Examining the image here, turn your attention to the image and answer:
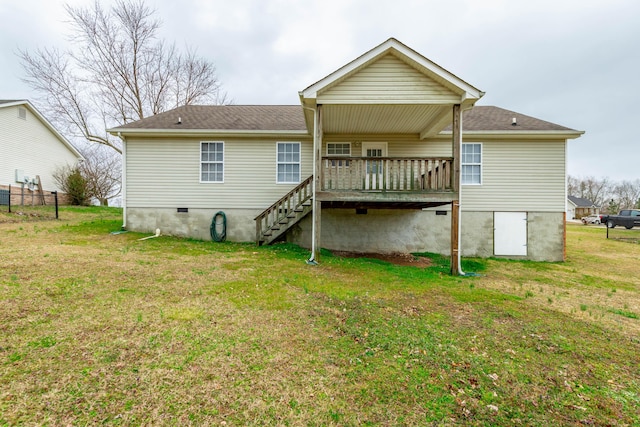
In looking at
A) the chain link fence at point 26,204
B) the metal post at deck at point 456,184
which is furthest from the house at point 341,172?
the chain link fence at point 26,204

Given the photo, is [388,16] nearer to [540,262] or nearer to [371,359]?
[540,262]

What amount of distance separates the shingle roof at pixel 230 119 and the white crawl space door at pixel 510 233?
8226 millimetres

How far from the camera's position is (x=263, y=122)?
11.1m

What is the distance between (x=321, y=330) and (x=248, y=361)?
3.77ft

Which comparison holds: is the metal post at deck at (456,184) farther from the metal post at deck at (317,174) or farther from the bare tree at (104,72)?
the bare tree at (104,72)

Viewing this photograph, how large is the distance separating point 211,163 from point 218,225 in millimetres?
2425

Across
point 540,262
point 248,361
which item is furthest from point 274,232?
point 540,262

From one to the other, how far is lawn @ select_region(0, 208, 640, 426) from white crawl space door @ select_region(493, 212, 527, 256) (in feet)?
13.3

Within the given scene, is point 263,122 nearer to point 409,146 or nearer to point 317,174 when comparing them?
point 317,174

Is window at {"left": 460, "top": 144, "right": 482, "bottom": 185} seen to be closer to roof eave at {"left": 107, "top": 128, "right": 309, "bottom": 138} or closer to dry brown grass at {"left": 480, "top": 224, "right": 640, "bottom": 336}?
dry brown grass at {"left": 480, "top": 224, "right": 640, "bottom": 336}

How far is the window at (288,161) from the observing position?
1066 cm

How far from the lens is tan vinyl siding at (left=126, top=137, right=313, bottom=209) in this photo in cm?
1060

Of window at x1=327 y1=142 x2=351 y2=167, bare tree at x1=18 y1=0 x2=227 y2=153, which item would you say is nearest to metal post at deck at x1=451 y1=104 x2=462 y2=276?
window at x1=327 y1=142 x2=351 y2=167

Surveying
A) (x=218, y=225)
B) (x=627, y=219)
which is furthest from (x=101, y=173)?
(x=627, y=219)
